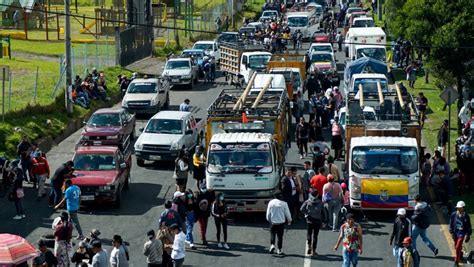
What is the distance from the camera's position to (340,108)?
39438 millimetres

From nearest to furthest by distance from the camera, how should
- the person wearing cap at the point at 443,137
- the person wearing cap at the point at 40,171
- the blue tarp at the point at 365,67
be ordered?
the person wearing cap at the point at 40,171 < the person wearing cap at the point at 443,137 < the blue tarp at the point at 365,67

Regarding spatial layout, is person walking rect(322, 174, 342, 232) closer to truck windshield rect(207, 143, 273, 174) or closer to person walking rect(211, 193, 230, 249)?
truck windshield rect(207, 143, 273, 174)

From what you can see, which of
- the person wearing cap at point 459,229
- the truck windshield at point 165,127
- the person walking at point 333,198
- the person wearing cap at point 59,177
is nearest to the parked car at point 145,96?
the truck windshield at point 165,127

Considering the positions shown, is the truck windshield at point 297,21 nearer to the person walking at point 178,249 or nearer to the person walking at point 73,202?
the person walking at point 73,202

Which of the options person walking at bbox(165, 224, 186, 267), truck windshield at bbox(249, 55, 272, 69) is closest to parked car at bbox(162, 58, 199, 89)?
truck windshield at bbox(249, 55, 272, 69)

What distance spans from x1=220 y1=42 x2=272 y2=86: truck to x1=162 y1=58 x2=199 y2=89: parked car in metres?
1.85

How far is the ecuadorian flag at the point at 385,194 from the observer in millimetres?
26469

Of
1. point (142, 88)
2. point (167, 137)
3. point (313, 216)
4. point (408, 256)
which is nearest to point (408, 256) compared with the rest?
point (408, 256)

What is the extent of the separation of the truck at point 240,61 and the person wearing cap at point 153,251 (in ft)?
96.2

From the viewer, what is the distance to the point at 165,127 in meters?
35.2

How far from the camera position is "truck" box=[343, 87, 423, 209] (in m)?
26.6

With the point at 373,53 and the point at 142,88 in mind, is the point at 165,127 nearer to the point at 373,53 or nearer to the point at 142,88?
the point at 142,88

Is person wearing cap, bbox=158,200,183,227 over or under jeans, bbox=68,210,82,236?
over

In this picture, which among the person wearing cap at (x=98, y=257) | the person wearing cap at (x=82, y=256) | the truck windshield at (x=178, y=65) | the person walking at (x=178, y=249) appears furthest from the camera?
the truck windshield at (x=178, y=65)
